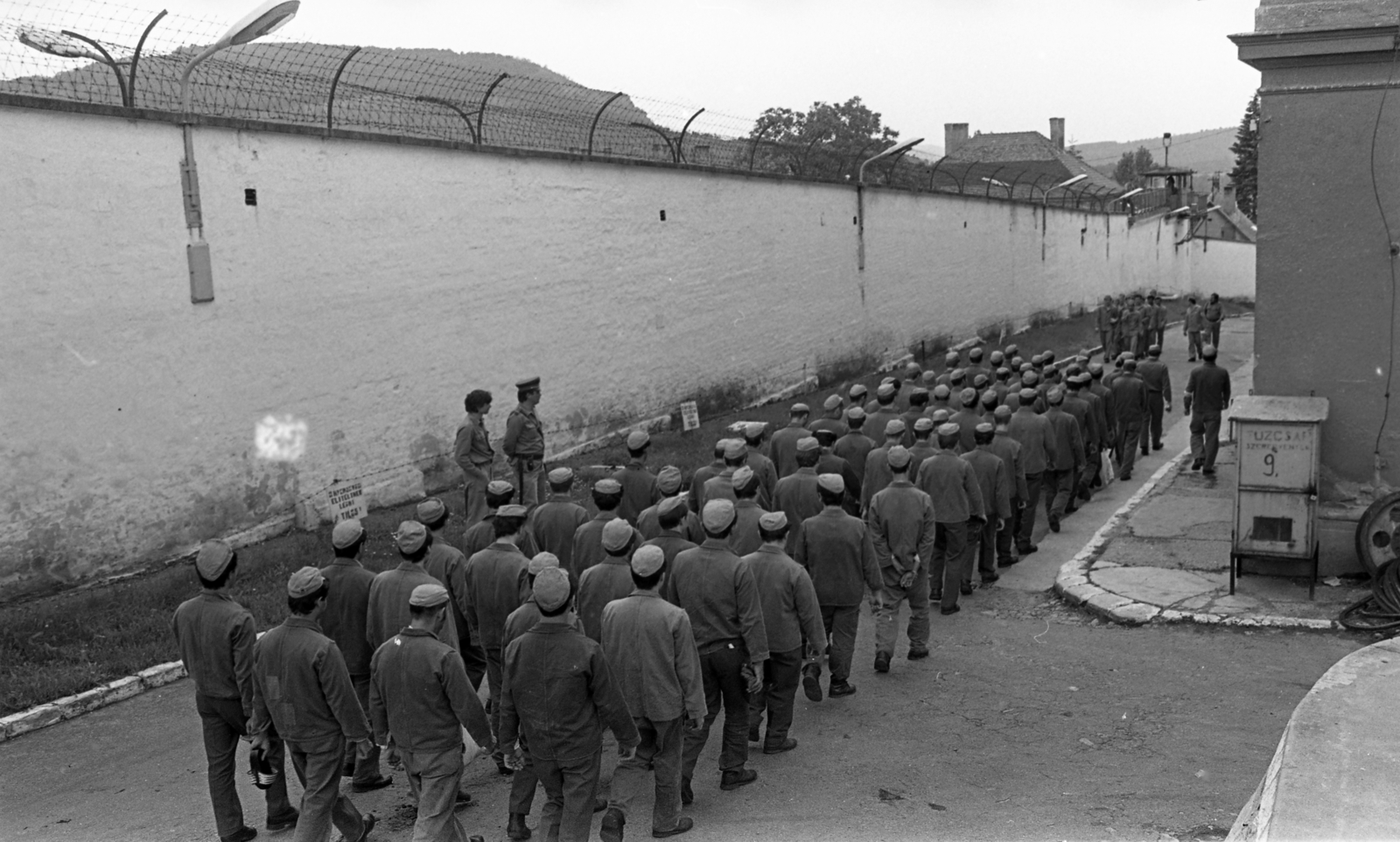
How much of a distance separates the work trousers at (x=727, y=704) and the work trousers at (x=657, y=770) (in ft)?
1.21

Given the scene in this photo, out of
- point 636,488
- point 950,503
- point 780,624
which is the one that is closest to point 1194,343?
point 950,503

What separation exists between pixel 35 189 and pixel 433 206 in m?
4.82

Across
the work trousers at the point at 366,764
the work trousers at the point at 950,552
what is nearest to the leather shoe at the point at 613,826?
the work trousers at the point at 366,764

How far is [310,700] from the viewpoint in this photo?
18.2 feet

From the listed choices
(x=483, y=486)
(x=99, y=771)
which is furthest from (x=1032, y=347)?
(x=99, y=771)

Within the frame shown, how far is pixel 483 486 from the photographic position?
11.2 meters

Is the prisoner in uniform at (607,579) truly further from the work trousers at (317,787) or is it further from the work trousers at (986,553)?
the work trousers at (986,553)

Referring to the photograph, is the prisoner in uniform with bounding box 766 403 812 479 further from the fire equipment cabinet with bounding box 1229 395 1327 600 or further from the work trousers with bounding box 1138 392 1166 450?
the work trousers with bounding box 1138 392 1166 450

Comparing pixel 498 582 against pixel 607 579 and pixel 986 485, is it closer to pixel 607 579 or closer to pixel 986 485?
pixel 607 579

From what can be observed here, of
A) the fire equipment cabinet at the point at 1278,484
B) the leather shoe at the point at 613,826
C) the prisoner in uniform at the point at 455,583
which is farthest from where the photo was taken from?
the fire equipment cabinet at the point at 1278,484

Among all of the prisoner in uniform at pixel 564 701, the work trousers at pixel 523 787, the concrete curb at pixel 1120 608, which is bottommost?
the concrete curb at pixel 1120 608

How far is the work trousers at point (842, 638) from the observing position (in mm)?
7879

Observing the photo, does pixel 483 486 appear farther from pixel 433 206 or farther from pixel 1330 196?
pixel 1330 196

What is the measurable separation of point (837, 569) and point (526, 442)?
5135 mm
